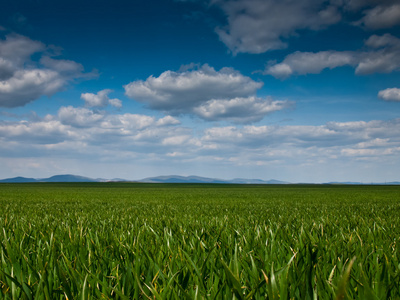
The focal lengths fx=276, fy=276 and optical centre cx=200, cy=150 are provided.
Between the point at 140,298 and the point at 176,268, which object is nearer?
the point at 140,298

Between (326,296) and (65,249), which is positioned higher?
(326,296)

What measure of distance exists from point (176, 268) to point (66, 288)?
93 cm

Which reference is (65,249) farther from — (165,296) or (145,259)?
(165,296)

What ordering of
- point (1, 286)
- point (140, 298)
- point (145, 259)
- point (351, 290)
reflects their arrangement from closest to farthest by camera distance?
point (140, 298)
point (351, 290)
point (1, 286)
point (145, 259)

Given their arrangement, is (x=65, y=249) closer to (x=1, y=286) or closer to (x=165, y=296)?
(x=1, y=286)

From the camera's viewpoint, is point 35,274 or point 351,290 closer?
point 351,290

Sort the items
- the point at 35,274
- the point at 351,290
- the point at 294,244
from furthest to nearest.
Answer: the point at 294,244 < the point at 35,274 < the point at 351,290

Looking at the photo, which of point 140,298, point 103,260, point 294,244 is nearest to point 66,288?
point 140,298

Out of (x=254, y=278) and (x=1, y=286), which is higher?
(x=254, y=278)

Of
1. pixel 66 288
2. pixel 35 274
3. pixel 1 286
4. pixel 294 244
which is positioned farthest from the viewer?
pixel 294 244

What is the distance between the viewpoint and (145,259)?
2223 mm

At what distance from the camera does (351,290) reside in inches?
61.5

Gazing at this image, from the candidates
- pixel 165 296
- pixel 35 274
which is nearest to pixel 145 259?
pixel 35 274

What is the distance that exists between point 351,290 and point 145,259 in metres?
1.46
